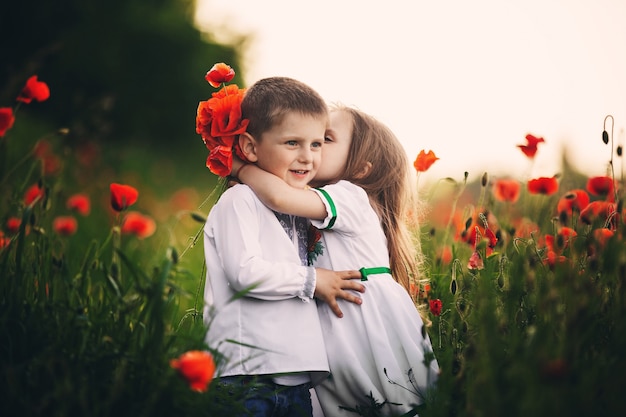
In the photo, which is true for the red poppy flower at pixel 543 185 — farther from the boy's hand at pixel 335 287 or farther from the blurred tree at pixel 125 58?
the blurred tree at pixel 125 58

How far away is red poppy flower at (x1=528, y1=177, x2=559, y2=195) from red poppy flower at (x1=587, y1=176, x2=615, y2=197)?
0.81ft

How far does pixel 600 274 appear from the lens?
222 centimetres

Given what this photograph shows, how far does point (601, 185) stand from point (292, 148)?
1282 millimetres

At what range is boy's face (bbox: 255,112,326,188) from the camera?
2.38 meters

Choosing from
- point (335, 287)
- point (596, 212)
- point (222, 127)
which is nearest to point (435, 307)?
point (335, 287)

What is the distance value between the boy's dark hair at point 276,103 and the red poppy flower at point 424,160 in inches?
21.2

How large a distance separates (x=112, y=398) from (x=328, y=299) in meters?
0.85

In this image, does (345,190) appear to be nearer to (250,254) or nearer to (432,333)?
(250,254)

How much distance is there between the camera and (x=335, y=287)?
232cm

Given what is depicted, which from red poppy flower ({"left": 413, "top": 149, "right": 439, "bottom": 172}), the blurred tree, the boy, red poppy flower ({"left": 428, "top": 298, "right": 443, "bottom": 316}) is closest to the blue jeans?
the boy

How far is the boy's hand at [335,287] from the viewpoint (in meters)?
2.31

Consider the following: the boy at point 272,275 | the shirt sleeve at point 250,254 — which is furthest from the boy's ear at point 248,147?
the shirt sleeve at point 250,254

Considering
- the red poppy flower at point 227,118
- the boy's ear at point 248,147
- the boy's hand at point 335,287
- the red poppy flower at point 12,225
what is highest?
the red poppy flower at point 227,118

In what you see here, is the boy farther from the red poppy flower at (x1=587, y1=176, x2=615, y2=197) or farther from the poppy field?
the red poppy flower at (x1=587, y1=176, x2=615, y2=197)
